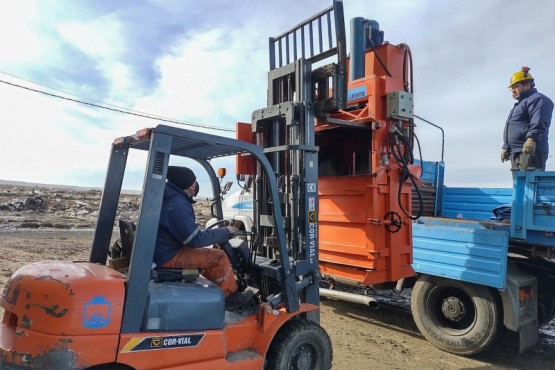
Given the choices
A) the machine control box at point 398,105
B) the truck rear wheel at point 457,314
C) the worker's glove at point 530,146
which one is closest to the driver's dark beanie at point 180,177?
the machine control box at point 398,105

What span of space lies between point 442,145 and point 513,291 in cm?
310

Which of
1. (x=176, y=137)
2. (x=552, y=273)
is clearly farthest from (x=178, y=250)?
(x=552, y=273)

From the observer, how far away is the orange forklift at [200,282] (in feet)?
9.16

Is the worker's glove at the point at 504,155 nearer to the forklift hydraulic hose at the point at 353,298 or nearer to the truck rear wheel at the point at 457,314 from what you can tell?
the truck rear wheel at the point at 457,314

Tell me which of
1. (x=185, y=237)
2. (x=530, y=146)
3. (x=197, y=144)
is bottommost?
(x=185, y=237)

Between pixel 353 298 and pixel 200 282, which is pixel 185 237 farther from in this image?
pixel 353 298

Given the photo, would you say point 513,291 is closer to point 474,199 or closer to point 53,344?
point 474,199

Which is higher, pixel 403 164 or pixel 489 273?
pixel 403 164

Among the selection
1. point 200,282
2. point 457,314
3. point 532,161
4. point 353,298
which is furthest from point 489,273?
point 200,282

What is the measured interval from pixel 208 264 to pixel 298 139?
4.99 feet

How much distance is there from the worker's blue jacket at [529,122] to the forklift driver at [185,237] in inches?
172

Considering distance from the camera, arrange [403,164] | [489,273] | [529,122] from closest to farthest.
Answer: [489,273] < [403,164] < [529,122]

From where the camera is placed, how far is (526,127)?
590cm

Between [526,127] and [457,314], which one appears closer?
[457,314]
